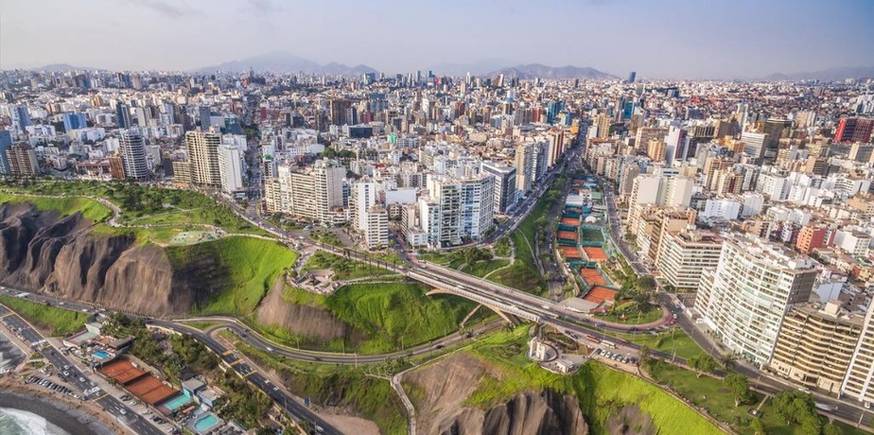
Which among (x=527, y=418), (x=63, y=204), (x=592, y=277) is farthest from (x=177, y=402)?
(x=63, y=204)

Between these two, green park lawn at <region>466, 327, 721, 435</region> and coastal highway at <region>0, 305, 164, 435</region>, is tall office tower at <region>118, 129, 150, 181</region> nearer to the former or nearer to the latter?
coastal highway at <region>0, 305, 164, 435</region>

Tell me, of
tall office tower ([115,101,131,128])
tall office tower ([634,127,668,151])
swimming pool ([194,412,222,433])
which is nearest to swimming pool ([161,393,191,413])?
swimming pool ([194,412,222,433])

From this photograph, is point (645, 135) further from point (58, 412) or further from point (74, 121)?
point (74, 121)

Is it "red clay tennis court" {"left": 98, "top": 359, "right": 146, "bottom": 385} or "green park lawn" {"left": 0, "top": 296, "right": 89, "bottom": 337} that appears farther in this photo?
"green park lawn" {"left": 0, "top": 296, "right": 89, "bottom": 337}

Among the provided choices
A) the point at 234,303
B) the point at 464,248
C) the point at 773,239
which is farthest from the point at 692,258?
the point at 234,303

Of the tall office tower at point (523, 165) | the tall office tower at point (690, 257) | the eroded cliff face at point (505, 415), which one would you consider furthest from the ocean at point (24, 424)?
the tall office tower at point (523, 165)
